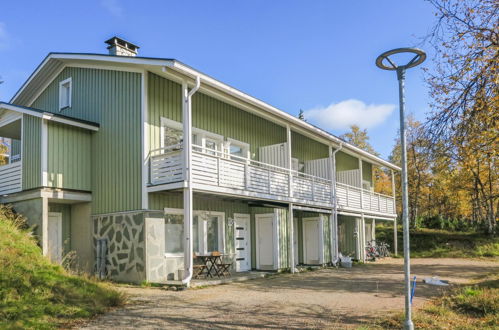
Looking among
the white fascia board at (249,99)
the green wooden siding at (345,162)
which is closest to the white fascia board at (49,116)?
the white fascia board at (249,99)

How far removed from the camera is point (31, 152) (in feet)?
45.5

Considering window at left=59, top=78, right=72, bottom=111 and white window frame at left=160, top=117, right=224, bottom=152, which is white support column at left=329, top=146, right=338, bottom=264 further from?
window at left=59, top=78, right=72, bottom=111

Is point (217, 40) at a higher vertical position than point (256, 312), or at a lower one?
higher

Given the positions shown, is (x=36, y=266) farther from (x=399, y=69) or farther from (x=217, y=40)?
(x=399, y=69)

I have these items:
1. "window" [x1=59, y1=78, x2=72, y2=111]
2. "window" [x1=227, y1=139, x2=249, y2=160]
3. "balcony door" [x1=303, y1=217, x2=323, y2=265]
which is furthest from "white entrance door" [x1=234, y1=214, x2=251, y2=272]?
"window" [x1=59, y1=78, x2=72, y2=111]

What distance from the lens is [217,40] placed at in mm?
12375

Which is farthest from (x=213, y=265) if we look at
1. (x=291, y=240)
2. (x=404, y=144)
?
(x=404, y=144)

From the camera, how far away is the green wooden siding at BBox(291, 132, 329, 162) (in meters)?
20.7

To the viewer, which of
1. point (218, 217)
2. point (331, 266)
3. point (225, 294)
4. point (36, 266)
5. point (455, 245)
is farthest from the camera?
point (455, 245)

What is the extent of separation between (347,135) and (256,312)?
35.4 meters

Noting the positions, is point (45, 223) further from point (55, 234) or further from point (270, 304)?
point (270, 304)

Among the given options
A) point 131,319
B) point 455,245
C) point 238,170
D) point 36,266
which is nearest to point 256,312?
point 131,319

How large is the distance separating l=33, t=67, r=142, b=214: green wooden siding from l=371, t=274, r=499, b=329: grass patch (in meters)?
8.02

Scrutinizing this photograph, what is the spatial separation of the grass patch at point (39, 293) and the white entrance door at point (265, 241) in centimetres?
866
